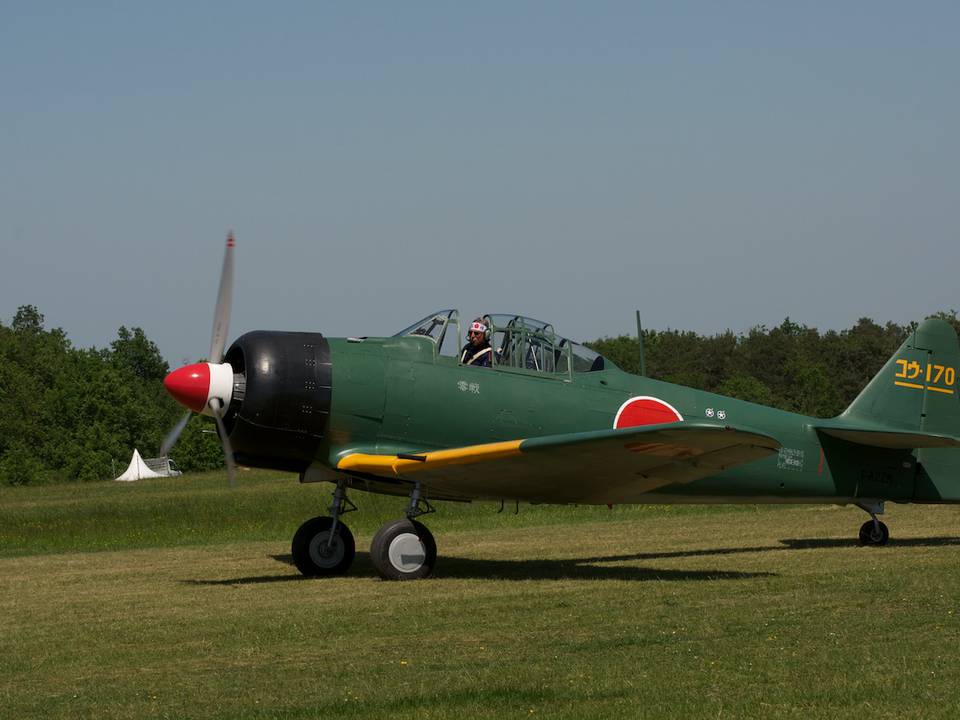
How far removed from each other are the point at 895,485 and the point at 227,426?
7942 mm

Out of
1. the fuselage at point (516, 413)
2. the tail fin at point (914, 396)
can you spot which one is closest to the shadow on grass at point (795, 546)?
the fuselage at point (516, 413)

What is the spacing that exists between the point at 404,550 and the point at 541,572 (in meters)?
1.62

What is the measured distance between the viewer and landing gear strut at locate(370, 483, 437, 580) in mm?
12164

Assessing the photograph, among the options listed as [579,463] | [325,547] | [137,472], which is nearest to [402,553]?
[325,547]

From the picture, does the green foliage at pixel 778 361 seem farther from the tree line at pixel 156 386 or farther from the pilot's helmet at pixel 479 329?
the pilot's helmet at pixel 479 329

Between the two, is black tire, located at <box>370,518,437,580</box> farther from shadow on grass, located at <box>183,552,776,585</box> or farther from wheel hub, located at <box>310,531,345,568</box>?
wheel hub, located at <box>310,531,345,568</box>

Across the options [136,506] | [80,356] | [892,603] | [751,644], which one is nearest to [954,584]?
[892,603]

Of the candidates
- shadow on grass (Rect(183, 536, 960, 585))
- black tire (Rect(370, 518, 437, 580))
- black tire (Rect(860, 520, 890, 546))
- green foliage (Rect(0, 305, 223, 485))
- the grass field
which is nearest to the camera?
the grass field

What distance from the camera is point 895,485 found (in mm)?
14953

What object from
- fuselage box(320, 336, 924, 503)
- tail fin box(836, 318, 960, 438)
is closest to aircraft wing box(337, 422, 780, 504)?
fuselage box(320, 336, 924, 503)

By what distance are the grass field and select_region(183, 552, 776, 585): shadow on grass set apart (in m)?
0.06

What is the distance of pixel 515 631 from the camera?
29.1ft

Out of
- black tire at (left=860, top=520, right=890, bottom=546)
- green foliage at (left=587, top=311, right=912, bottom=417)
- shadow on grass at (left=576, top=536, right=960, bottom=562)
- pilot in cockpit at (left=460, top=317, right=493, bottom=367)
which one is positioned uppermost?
green foliage at (left=587, top=311, right=912, bottom=417)

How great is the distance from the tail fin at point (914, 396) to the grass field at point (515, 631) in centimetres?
148
